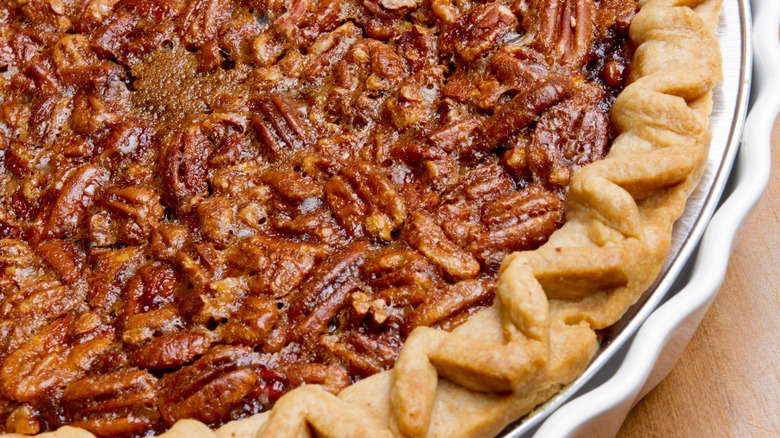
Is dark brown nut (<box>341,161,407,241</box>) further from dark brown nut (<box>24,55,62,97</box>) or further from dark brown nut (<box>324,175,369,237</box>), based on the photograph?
dark brown nut (<box>24,55,62,97</box>)

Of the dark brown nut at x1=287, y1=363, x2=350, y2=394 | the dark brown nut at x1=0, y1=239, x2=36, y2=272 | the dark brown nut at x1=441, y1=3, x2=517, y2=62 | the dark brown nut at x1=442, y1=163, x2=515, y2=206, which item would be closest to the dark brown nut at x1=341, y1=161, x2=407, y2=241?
A: the dark brown nut at x1=442, y1=163, x2=515, y2=206

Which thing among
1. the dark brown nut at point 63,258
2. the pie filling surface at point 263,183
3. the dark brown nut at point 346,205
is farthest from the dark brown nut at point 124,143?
the dark brown nut at point 346,205

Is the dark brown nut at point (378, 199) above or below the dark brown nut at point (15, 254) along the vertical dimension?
below

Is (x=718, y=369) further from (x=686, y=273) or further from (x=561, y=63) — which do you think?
(x=561, y=63)

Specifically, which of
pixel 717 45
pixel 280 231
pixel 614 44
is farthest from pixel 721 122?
pixel 280 231

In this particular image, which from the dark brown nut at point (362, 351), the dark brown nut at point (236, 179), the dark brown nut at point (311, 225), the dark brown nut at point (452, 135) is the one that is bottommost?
the dark brown nut at point (362, 351)

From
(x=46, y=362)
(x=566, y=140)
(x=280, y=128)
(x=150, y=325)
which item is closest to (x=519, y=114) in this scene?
(x=566, y=140)

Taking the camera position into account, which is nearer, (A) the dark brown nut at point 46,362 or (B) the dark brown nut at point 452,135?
(A) the dark brown nut at point 46,362

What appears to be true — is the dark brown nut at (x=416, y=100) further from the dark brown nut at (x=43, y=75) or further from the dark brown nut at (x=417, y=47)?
the dark brown nut at (x=43, y=75)

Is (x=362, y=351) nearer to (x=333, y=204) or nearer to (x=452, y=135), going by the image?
(x=333, y=204)
